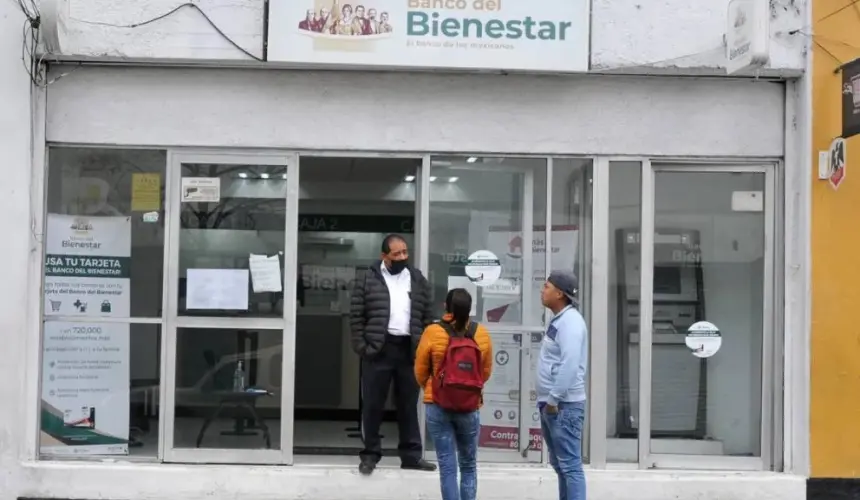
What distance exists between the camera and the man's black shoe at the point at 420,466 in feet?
24.7

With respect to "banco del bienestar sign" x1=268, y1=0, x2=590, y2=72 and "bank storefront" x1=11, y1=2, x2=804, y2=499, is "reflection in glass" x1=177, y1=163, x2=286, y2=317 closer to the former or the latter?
"bank storefront" x1=11, y1=2, x2=804, y2=499

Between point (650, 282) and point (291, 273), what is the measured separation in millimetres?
2968

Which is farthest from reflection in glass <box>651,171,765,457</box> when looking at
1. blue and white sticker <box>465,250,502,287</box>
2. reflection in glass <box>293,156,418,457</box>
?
reflection in glass <box>293,156,418,457</box>

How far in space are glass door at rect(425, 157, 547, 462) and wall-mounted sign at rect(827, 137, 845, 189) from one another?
228 centimetres

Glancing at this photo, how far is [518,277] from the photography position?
7.89 m

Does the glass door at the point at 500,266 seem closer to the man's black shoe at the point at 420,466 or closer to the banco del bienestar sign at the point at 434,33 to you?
the man's black shoe at the point at 420,466

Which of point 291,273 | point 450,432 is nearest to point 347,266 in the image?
point 291,273

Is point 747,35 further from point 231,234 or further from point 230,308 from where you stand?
point 230,308

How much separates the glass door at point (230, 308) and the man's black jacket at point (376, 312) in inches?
23.2

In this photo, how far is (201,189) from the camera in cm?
770

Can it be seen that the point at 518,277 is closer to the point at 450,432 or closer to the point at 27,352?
the point at 450,432

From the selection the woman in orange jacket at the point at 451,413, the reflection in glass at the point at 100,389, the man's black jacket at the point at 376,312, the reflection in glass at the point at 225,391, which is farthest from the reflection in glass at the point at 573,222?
the reflection in glass at the point at 100,389

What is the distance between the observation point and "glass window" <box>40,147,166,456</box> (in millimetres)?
7637

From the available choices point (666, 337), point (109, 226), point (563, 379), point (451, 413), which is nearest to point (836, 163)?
point (666, 337)
